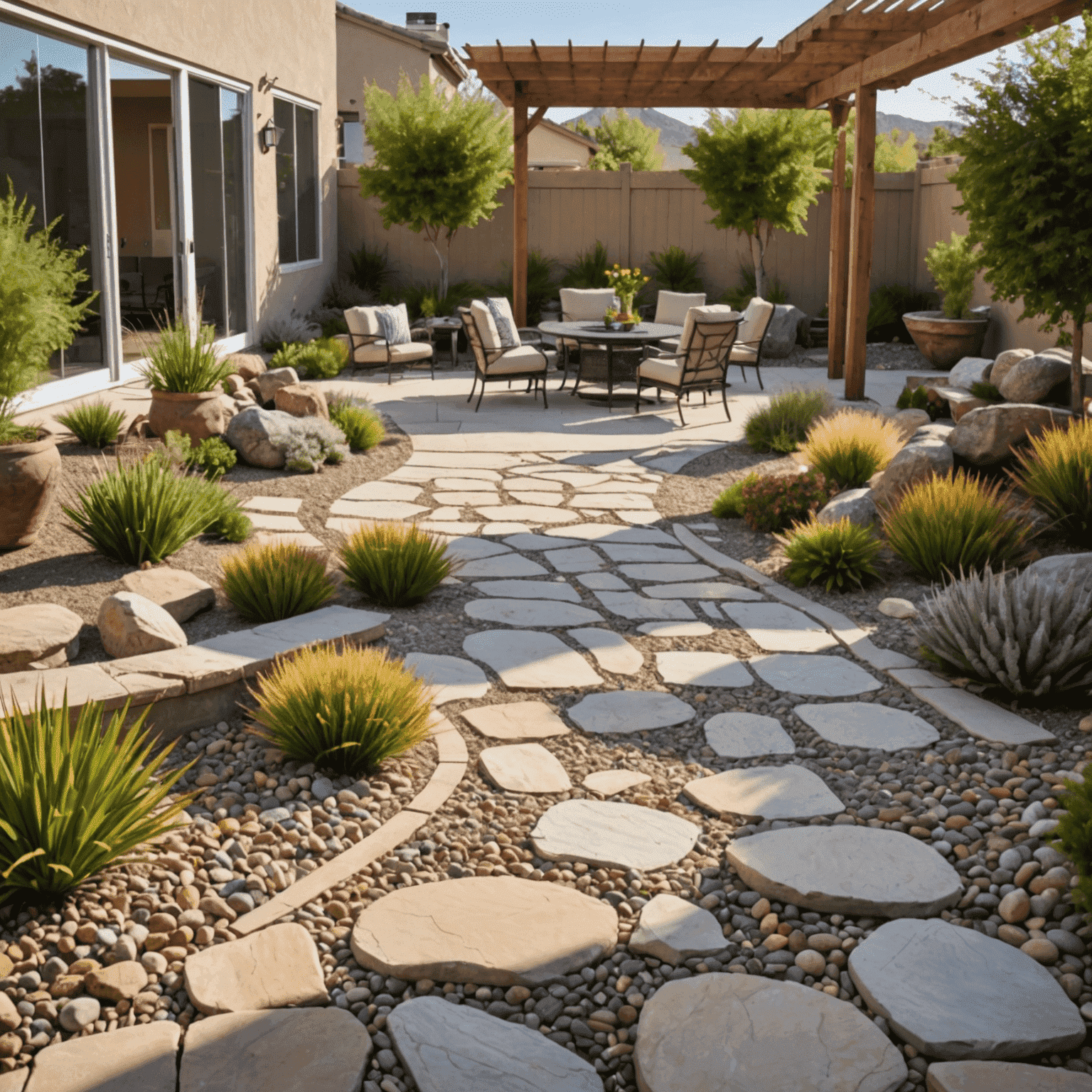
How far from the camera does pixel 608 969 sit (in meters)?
2.39

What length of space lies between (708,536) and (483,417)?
157 inches

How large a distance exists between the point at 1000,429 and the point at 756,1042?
465 cm

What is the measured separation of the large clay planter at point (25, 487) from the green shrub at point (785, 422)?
4840mm

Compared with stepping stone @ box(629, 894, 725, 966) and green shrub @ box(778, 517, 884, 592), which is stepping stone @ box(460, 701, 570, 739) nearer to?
stepping stone @ box(629, 894, 725, 966)

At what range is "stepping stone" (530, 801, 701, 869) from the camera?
2809 millimetres

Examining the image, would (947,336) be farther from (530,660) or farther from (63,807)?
(63,807)

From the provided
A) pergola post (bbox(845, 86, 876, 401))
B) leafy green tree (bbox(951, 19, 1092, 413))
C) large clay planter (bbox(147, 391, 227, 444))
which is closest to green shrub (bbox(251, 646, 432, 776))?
large clay planter (bbox(147, 391, 227, 444))

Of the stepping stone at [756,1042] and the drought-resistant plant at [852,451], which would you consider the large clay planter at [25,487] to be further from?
the drought-resistant plant at [852,451]

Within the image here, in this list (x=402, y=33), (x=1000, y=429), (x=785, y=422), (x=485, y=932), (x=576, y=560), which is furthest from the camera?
(x=402, y=33)

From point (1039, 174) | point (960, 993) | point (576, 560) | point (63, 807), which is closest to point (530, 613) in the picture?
point (576, 560)

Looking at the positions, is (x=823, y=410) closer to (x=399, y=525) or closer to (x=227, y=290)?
(x=399, y=525)

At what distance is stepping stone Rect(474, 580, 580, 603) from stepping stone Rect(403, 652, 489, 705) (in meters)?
0.82

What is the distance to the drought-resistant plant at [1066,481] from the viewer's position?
5.16 m

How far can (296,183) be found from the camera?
13656mm
